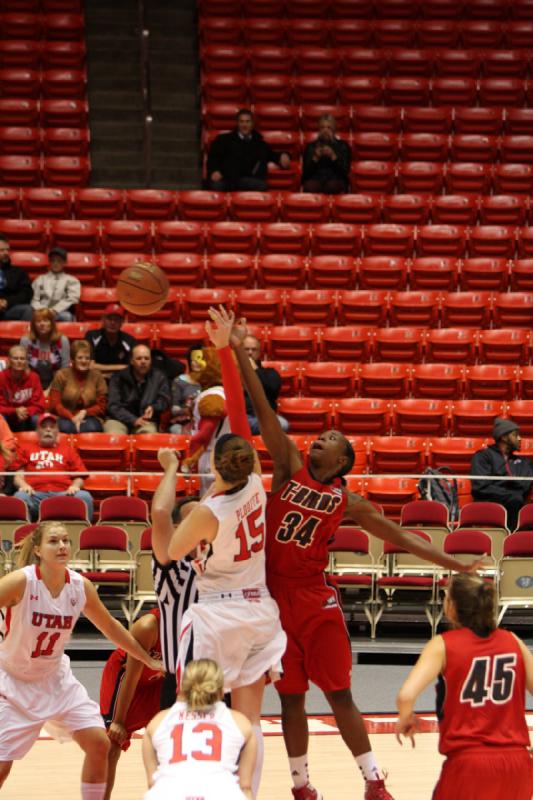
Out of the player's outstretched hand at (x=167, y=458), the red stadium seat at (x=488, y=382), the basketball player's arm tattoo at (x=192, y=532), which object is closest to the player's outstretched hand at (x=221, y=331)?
the player's outstretched hand at (x=167, y=458)

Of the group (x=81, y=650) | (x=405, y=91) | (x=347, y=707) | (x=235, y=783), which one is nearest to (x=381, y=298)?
(x=405, y=91)

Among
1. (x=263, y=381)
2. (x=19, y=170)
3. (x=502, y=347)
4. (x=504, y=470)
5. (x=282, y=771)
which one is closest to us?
(x=282, y=771)

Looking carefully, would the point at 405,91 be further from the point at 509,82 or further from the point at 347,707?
the point at 347,707

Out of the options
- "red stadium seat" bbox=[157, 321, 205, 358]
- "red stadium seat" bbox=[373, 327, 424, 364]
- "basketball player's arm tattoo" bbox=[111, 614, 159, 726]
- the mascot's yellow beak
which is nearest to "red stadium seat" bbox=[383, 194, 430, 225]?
"red stadium seat" bbox=[373, 327, 424, 364]

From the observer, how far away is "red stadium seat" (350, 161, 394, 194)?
13984 millimetres

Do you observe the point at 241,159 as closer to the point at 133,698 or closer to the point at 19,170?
the point at 19,170

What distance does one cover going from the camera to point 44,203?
13.3 m

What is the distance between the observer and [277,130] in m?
14.6

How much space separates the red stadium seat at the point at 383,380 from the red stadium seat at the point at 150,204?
343 centimetres

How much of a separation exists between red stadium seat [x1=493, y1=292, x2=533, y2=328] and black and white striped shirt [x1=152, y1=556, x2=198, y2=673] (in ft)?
25.1

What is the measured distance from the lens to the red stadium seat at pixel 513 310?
12172 mm

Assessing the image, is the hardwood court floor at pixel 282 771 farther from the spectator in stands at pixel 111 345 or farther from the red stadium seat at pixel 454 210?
the red stadium seat at pixel 454 210

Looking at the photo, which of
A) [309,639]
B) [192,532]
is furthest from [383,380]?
[192,532]

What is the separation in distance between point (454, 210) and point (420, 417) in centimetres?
Answer: 359
